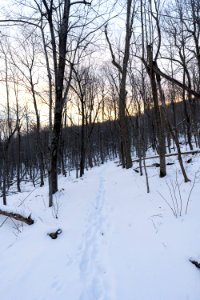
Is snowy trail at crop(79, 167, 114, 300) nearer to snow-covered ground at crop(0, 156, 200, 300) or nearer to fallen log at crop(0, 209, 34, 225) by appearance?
snow-covered ground at crop(0, 156, 200, 300)

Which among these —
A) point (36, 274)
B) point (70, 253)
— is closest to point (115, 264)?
point (70, 253)

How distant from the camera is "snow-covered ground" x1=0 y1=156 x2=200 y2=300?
2.99m

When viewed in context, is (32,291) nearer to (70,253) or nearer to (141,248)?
(70,253)

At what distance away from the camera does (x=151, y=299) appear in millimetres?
2732

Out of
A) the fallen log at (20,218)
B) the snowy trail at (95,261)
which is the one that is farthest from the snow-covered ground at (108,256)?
the fallen log at (20,218)

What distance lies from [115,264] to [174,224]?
144cm

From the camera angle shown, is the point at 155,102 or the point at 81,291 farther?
the point at 155,102

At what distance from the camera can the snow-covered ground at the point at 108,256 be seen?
2992 millimetres

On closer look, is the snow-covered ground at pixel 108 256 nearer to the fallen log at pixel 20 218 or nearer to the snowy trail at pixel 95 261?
the snowy trail at pixel 95 261

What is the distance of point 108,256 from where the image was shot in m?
3.94

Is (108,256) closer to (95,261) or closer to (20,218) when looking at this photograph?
(95,261)

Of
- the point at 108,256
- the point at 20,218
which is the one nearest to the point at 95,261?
the point at 108,256

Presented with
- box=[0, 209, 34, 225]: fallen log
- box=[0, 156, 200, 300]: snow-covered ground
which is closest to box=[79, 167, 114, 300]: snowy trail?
box=[0, 156, 200, 300]: snow-covered ground

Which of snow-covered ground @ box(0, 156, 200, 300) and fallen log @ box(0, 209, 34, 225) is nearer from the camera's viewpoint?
snow-covered ground @ box(0, 156, 200, 300)
